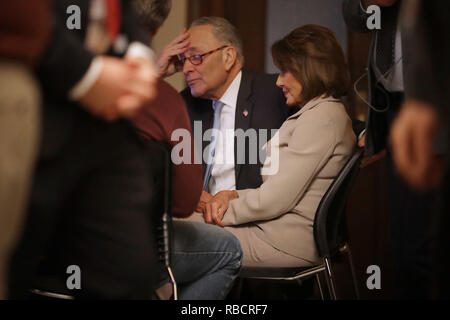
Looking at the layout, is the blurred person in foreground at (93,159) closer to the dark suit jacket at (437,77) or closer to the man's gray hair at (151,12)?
the man's gray hair at (151,12)

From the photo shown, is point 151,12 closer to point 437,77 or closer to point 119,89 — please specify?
point 119,89

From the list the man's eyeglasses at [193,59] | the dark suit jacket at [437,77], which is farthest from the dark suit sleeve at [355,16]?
the dark suit jacket at [437,77]

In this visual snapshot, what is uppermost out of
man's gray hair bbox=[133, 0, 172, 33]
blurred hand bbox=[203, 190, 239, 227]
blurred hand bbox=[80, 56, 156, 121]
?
man's gray hair bbox=[133, 0, 172, 33]

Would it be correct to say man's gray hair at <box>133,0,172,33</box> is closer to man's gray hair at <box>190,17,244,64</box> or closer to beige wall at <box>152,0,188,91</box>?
beige wall at <box>152,0,188,91</box>

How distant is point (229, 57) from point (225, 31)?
0.08m

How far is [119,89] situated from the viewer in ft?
2.77

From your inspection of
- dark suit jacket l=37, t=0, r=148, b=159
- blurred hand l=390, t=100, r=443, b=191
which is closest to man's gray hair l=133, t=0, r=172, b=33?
dark suit jacket l=37, t=0, r=148, b=159

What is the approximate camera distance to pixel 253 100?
1.68m

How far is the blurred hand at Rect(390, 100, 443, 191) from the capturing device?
0.96 metres

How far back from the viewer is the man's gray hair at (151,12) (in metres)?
1.14

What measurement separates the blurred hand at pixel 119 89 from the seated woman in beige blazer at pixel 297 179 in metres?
0.72

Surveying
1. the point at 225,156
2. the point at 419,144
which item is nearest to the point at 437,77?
the point at 419,144

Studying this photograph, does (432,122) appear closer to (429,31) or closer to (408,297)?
(429,31)
